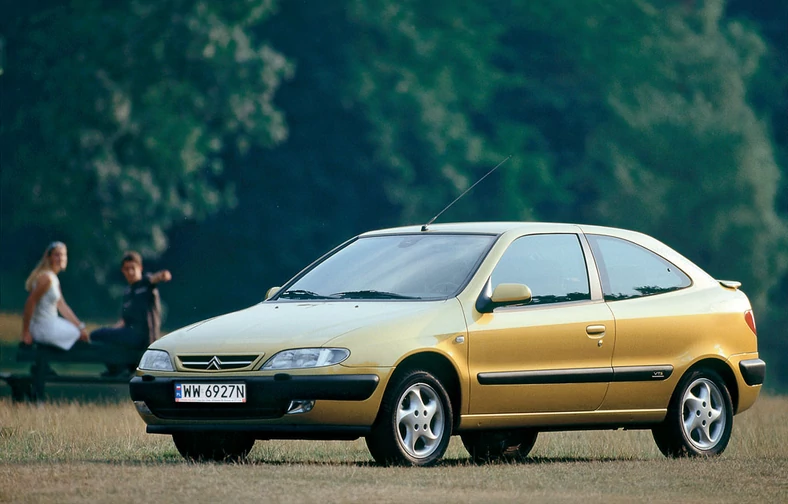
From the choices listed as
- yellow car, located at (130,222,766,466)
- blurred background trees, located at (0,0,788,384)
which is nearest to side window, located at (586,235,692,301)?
yellow car, located at (130,222,766,466)

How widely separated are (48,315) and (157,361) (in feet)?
25.9

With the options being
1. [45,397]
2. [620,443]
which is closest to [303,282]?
[620,443]

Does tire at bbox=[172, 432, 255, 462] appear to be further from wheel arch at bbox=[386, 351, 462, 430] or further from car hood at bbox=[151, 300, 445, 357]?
wheel arch at bbox=[386, 351, 462, 430]

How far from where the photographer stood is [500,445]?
40.2 ft

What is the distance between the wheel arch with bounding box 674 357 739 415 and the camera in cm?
1206

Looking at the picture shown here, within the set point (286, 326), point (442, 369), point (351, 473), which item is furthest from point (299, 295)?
point (351, 473)

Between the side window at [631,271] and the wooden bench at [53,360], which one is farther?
the wooden bench at [53,360]

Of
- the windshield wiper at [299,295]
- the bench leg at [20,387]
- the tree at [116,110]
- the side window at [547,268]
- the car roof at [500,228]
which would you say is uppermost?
the tree at [116,110]

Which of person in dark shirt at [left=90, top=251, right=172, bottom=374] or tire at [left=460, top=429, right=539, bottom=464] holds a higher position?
person in dark shirt at [left=90, top=251, right=172, bottom=374]

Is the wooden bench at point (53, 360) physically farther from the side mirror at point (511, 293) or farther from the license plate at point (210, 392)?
the side mirror at point (511, 293)

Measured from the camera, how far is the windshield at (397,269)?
36.1 feet

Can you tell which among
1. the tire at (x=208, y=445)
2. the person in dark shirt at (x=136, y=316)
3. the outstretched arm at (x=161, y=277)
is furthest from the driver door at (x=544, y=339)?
the person in dark shirt at (x=136, y=316)

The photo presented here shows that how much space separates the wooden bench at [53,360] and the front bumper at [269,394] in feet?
24.4

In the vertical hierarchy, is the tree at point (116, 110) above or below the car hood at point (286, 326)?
above
